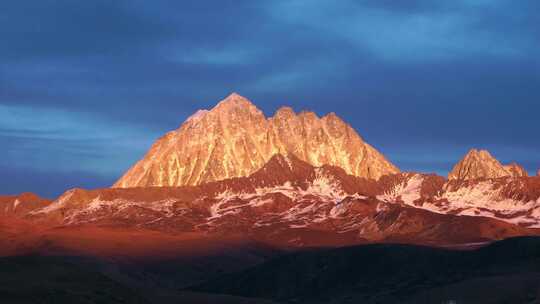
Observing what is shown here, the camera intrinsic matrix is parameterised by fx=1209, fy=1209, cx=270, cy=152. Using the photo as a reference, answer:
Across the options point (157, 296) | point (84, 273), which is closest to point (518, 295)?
point (157, 296)

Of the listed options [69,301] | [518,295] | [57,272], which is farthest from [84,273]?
[518,295]

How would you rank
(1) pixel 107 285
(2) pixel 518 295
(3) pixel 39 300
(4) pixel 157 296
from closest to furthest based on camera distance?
(3) pixel 39 300
(1) pixel 107 285
(4) pixel 157 296
(2) pixel 518 295

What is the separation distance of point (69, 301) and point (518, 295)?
89.4 meters

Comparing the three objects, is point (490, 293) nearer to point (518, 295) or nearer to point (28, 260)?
point (518, 295)

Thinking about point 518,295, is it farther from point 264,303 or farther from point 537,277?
point 264,303

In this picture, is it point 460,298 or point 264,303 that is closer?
point 264,303

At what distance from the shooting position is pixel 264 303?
16775 centimetres

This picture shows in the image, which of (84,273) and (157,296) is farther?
(157,296)

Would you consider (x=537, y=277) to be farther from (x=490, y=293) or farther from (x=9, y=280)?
(x=9, y=280)

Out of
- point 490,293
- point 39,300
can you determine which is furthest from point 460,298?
point 39,300

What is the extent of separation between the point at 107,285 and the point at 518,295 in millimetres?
80516

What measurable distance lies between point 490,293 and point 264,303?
44.7 meters

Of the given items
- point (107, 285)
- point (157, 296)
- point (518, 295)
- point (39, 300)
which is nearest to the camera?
point (39, 300)

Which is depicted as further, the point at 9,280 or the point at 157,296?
the point at 157,296
